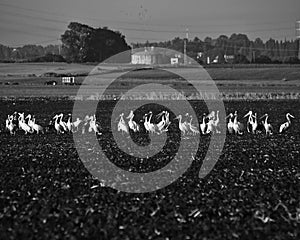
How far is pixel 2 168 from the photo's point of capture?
57.0ft

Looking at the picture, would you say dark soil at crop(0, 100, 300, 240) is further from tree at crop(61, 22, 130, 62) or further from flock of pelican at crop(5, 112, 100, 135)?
tree at crop(61, 22, 130, 62)

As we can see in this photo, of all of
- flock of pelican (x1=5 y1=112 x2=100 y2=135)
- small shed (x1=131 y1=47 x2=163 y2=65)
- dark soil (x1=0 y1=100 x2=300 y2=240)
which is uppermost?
small shed (x1=131 y1=47 x2=163 y2=65)

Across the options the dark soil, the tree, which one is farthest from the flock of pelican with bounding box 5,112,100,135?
the tree

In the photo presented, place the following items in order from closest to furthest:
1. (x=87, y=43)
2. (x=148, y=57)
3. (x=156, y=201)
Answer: (x=156, y=201), (x=87, y=43), (x=148, y=57)

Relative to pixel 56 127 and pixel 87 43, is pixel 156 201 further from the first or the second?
pixel 87 43

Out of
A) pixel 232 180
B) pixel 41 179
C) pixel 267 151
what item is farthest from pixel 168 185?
pixel 267 151

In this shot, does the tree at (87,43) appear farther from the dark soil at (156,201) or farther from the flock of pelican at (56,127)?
the dark soil at (156,201)

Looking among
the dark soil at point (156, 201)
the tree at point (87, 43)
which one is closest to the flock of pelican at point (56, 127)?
the dark soil at point (156, 201)

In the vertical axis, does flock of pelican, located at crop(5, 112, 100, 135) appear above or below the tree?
below

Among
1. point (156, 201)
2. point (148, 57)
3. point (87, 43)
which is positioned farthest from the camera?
point (148, 57)

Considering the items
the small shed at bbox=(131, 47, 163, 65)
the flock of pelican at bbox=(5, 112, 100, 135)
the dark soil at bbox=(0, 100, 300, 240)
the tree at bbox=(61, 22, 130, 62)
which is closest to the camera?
the dark soil at bbox=(0, 100, 300, 240)

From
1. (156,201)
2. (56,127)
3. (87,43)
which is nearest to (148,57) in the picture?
(87,43)

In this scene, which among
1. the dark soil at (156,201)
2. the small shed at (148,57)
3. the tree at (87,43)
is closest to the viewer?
the dark soil at (156,201)

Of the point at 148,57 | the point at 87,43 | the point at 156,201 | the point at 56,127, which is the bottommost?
the point at 156,201
